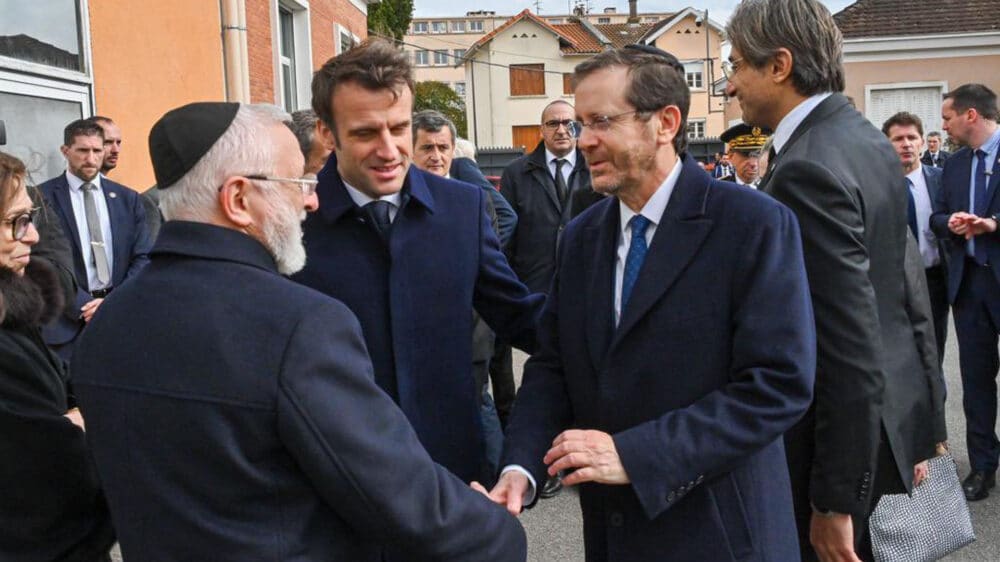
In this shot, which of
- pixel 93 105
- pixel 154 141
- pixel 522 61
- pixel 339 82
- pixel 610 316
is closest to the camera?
pixel 154 141

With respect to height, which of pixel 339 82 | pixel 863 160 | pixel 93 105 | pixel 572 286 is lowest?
pixel 572 286

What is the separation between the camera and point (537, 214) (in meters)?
6.29

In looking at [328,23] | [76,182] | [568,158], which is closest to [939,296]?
[568,158]

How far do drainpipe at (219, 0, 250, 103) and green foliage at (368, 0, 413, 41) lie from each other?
1498 cm

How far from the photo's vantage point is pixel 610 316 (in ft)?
6.89

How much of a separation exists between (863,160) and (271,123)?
1.45m

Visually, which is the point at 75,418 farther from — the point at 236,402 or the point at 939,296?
the point at 939,296

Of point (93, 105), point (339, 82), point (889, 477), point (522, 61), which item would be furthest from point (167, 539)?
point (522, 61)

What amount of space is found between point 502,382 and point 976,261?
292 cm

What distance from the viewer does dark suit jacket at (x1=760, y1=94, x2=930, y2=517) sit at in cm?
221

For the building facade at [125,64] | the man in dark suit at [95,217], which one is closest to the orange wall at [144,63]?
the building facade at [125,64]

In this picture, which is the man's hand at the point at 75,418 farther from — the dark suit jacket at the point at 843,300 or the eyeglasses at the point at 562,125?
the eyeglasses at the point at 562,125

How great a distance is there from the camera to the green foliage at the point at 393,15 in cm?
2626

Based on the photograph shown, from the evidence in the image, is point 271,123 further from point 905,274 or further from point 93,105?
point 93,105
